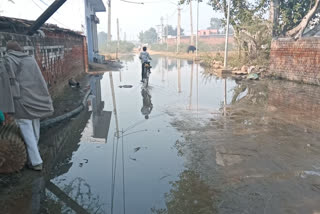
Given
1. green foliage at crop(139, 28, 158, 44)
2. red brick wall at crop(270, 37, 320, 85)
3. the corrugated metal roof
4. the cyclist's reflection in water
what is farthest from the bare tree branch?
green foliage at crop(139, 28, 158, 44)

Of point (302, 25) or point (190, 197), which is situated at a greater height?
point (302, 25)

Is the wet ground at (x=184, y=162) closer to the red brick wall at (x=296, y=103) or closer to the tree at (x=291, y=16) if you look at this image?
the red brick wall at (x=296, y=103)

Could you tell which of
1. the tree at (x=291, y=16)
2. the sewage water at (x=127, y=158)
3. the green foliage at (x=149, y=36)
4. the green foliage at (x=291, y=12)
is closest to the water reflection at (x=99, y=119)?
the sewage water at (x=127, y=158)

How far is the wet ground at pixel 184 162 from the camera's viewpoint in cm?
315

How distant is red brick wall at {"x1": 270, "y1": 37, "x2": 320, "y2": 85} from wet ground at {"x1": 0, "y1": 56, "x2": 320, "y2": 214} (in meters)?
4.75

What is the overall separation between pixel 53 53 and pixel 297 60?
11.0 metres

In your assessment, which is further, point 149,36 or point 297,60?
point 149,36

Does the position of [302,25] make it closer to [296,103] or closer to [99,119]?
[296,103]

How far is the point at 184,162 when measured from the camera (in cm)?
427

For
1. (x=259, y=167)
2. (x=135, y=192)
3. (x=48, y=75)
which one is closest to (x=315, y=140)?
(x=259, y=167)

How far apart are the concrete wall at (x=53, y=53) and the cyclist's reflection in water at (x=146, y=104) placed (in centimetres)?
304

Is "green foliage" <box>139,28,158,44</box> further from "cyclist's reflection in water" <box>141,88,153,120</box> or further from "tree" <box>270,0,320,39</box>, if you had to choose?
"cyclist's reflection in water" <box>141,88,153,120</box>

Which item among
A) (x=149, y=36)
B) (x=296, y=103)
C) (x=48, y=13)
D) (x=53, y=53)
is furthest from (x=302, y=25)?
(x=149, y=36)

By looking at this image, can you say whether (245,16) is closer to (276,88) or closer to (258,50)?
(258,50)
